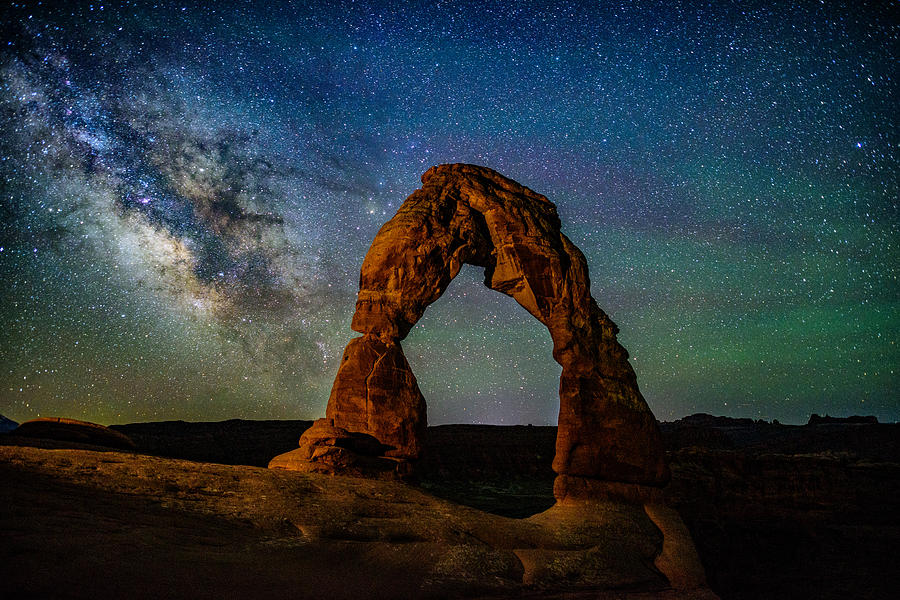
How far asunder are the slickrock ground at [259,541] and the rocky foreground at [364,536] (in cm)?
2

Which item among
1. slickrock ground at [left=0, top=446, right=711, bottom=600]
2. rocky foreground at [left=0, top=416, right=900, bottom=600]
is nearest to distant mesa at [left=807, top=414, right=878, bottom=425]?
rocky foreground at [left=0, top=416, right=900, bottom=600]

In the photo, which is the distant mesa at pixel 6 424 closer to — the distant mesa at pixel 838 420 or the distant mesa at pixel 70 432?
the distant mesa at pixel 70 432

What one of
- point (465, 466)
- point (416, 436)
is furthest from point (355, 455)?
point (465, 466)

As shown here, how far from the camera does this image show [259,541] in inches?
203

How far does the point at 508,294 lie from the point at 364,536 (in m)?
10.2

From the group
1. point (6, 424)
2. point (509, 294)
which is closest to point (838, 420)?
point (509, 294)

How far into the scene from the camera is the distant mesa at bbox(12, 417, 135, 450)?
10.1 metres

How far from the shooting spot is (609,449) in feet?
43.1

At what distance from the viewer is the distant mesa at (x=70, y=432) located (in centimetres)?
1012

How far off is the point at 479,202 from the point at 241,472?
1011 cm

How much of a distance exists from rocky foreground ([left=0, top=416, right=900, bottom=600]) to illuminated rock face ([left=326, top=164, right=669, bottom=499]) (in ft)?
5.88

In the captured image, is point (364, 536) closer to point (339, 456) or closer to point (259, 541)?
point (259, 541)

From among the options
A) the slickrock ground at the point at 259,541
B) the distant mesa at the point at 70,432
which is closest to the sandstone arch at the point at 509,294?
the slickrock ground at the point at 259,541

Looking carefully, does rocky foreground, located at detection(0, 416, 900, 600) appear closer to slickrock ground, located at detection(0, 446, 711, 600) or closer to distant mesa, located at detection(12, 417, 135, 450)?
slickrock ground, located at detection(0, 446, 711, 600)
